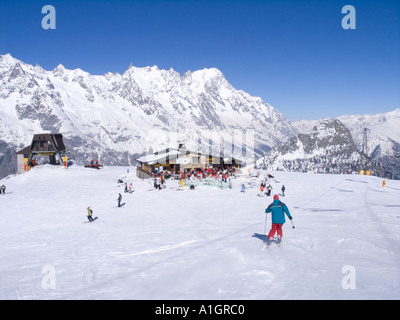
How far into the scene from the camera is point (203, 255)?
9.05 meters

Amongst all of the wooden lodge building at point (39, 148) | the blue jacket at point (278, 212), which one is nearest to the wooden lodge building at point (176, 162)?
the wooden lodge building at point (39, 148)

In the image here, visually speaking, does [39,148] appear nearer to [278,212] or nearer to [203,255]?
[203,255]

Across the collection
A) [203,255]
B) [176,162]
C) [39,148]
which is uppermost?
[39,148]

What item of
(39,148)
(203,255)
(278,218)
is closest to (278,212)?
(278,218)

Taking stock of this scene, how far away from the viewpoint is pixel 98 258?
9.61m

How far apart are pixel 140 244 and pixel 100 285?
167 inches

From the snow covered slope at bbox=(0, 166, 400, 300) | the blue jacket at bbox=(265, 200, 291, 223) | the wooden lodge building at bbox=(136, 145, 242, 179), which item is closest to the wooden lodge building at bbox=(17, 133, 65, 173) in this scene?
the wooden lodge building at bbox=(136, 145, 242, 179)

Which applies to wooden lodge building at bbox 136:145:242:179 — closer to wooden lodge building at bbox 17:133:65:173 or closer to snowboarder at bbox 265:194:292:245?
wooden lodge building at bbox 17:133:65:173

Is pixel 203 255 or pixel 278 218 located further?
pixel 278 218

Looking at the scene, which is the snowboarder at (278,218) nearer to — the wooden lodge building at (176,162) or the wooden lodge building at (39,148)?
the wooden lodge building at (176,162)

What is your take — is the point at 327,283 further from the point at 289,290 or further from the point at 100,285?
the point at 100,285

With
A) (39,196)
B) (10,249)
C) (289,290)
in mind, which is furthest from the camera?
(39,196)

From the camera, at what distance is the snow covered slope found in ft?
21.3
